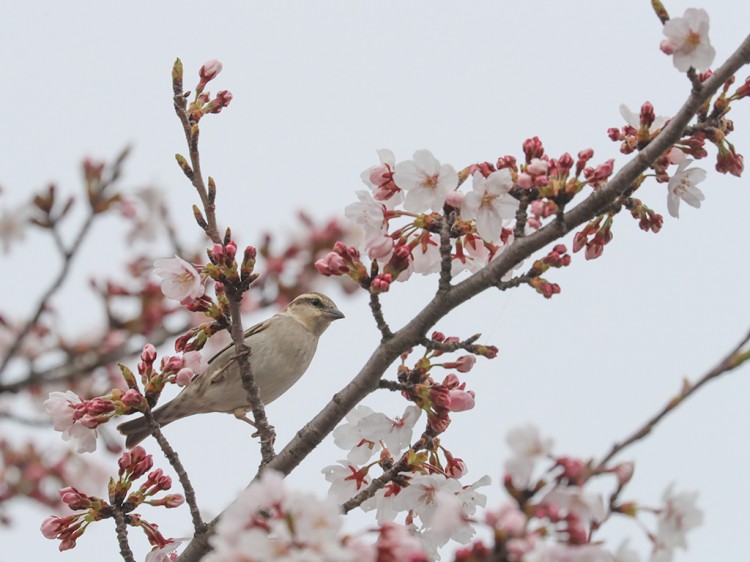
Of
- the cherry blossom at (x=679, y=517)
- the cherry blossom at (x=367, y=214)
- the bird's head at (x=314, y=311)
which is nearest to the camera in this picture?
the cherry blossom at (x=679, y=517)

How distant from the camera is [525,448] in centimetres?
204

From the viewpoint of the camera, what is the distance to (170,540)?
3.48 meters

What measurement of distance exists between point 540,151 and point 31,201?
368 centimetres

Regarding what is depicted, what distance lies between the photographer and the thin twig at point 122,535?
340cm

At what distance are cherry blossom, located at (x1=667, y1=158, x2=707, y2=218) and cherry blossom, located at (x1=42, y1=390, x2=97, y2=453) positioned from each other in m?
2.29

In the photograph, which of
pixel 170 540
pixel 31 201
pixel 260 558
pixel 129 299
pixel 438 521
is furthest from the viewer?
pixel 129 299

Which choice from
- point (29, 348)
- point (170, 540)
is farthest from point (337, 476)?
point (29, 348)

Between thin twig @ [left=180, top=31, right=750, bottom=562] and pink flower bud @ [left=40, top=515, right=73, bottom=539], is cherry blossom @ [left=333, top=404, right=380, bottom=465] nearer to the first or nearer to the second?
thin twig @ [left=180, top=31, right=750, bottom=562]

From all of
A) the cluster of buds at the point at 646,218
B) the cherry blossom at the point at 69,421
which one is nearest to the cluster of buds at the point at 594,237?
the cluster of buds at the point at 646,218

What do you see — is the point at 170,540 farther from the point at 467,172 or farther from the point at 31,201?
the point at 31,201

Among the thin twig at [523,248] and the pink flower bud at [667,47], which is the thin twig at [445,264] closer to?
the thin twig at [523,248]

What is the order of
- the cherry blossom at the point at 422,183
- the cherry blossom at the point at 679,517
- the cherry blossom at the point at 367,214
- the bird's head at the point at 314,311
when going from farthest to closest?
the bird's head at the point at 314,311 → the cherry blossom at the point at 367,214 → the cherry blossom at the point at 422,183 → the cherry blossom at the point at 679,517

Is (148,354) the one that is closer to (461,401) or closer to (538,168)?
(461,401)

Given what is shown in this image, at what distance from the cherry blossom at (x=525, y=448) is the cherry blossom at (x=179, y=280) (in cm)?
176
